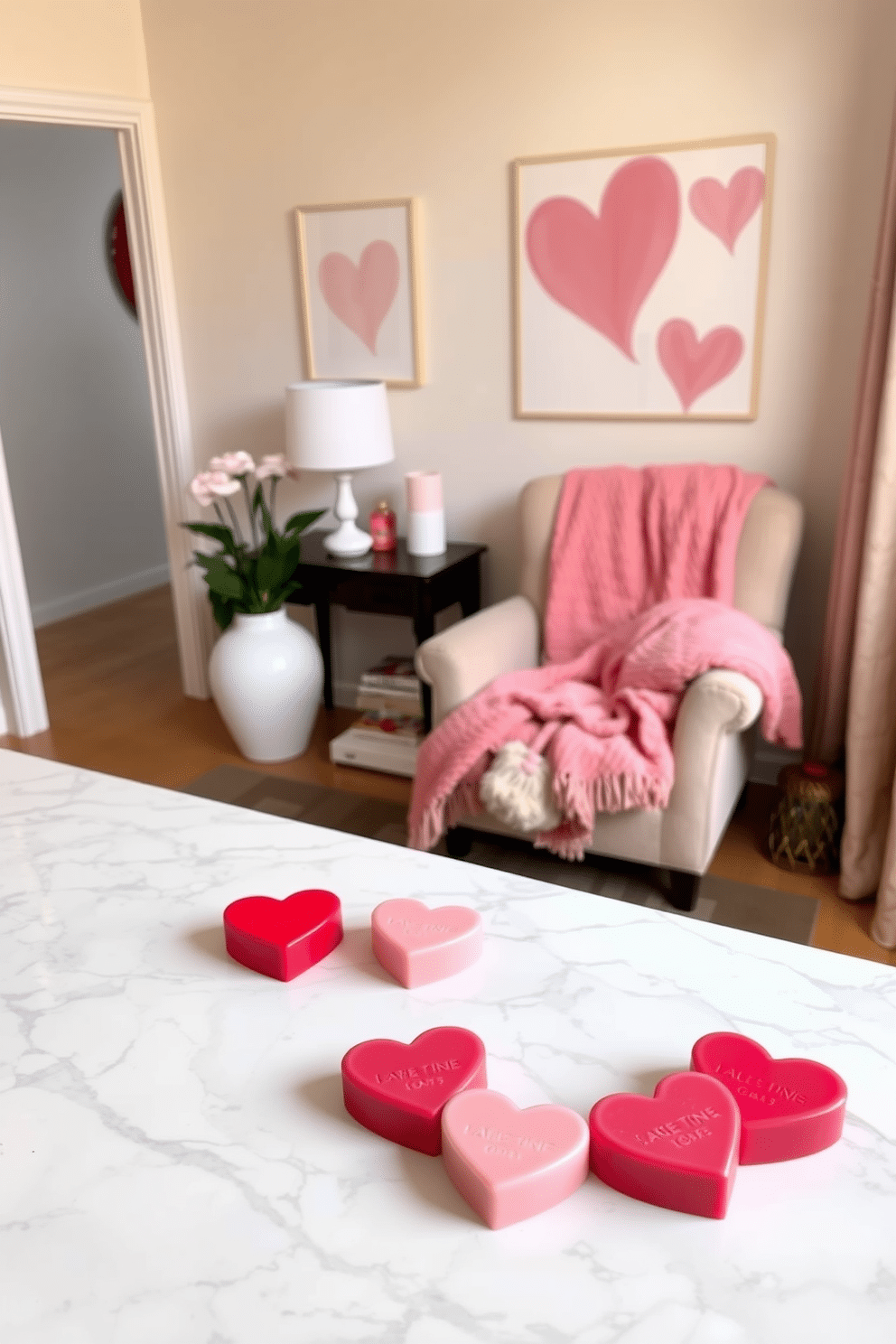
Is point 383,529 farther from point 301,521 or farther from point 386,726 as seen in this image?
Result: point 386,726

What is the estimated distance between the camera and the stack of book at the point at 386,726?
332cm

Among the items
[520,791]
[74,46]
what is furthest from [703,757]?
[74,46]

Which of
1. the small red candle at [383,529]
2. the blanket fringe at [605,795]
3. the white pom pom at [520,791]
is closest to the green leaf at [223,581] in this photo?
the small red candle at [383,529]

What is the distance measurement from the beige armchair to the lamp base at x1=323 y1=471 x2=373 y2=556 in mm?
552

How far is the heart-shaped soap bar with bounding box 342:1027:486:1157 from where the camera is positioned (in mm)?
841

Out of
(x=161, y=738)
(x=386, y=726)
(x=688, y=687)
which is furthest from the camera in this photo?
(x=161, y=738)

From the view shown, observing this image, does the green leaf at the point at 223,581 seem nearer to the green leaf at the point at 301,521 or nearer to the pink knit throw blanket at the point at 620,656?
the green leaf at the point at 301,521

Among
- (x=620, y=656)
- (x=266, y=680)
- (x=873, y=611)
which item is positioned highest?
(x=873, y=611)

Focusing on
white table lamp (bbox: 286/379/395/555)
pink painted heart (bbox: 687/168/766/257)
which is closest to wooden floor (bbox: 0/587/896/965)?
white table lamp (bbox: 286/379/395/555)

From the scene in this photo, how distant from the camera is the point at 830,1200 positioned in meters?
0.78

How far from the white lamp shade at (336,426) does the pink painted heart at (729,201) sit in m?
1.05

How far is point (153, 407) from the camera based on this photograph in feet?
12.3

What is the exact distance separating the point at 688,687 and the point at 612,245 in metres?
1.33

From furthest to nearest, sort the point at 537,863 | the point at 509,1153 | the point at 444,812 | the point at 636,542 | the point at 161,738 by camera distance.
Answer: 1. the point at 161,738
2. the point at 636,542
3. the point at 537,863
4. the point at 444,812
5. the point at 509,1153
